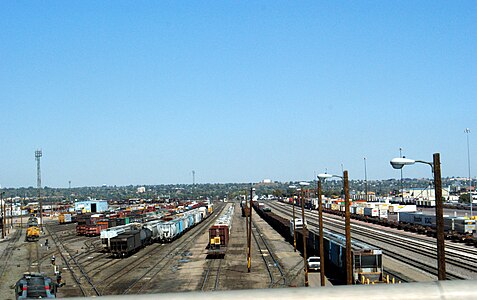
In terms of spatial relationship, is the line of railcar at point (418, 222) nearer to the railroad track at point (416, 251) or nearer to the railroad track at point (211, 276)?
the railroad track at point (416, 251)

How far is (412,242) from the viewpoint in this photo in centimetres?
6431

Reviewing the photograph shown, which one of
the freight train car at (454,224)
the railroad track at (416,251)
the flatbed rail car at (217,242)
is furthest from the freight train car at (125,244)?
the freight train car at (454,224)

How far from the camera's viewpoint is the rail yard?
3741 cm

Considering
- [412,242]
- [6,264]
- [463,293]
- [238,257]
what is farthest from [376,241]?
[463,293]

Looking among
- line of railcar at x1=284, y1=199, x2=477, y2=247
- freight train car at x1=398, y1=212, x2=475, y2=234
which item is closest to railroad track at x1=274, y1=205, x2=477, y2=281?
line of railcar at x1=284, y1=199, x2=477, y2=247

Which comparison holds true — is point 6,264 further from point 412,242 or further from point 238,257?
point 412,242

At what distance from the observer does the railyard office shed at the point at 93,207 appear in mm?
166375

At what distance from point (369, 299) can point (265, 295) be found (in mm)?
816

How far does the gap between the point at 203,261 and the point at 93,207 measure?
120 m

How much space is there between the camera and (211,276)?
142ft

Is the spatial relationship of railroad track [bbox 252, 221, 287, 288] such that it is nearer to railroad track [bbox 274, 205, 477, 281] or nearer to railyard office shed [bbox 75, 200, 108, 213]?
railroad track [bbox 274, 205, 477, 281]

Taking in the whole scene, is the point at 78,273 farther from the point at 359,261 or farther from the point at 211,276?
the point at 359,261

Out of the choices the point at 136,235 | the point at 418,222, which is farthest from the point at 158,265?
the point at 418,222

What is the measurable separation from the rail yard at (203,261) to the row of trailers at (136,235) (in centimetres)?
12
